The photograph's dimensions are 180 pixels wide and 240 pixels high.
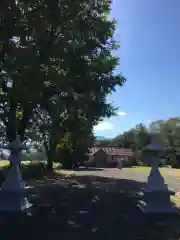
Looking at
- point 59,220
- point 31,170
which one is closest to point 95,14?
point 59,220

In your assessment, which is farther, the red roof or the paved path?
the red roof

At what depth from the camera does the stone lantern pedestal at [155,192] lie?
11742 mm

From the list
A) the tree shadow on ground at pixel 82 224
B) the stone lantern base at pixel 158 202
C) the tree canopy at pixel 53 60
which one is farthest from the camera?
the stone lantern base at pixel 158 202

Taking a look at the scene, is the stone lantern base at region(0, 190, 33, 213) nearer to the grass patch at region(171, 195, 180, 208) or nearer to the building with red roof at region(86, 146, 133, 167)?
the grass patch at region(171, 195, 180, 208)

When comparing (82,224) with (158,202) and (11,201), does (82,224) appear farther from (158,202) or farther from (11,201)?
(158,202)

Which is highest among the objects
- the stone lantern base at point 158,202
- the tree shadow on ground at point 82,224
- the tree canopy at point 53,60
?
the tree canopy at point 53,60

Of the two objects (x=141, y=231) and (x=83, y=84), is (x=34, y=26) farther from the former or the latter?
(x=83, y=84)

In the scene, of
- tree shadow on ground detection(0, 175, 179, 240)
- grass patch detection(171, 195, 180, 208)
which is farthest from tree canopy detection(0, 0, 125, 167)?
grass patch detection(171, 195, 180, 208)

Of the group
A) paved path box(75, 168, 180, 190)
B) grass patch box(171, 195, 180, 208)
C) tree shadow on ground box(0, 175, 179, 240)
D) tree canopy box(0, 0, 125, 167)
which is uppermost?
tree canopy box(0, 0, 125, 167)

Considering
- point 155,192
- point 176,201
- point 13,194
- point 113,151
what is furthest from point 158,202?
point 113,151

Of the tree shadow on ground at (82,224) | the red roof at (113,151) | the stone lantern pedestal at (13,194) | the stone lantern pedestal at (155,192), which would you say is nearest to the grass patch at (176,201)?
the tree shadow on ground at (82,224)

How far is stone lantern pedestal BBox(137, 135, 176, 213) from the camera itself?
11742 millimetres

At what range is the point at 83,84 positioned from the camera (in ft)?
68.6

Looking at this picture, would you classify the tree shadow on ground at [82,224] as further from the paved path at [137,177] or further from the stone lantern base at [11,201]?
the paved path at [137,177]
